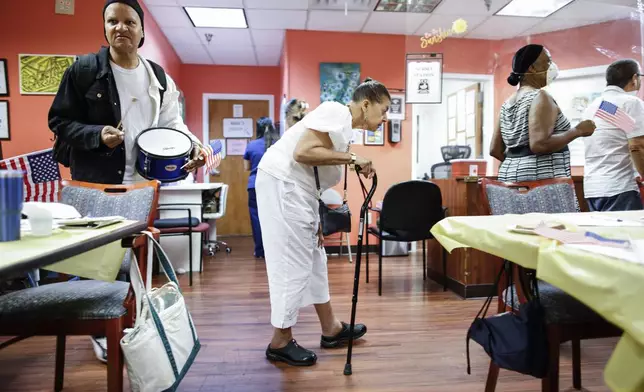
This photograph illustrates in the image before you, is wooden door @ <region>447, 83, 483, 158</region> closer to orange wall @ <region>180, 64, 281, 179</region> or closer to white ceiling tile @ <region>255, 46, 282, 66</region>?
white ceiling tile @ <region>255, 46, 282, 66</region>

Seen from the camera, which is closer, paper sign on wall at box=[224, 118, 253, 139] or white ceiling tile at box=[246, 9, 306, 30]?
white ceiling tile at box=[246, 9, 306, 30]

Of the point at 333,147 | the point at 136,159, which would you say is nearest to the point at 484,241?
the point at 333,147

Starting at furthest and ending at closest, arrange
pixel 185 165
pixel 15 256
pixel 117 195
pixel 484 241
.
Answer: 1. pixel 185 165
2. pixel 117 195
3. pixel 484 241
4. pixel 15 256

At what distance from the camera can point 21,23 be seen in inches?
142

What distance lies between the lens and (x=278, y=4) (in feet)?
13.9

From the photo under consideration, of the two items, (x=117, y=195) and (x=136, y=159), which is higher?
(x=136, y=159)

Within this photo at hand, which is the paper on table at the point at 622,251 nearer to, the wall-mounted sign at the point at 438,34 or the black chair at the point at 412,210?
the black chair at the point at 412,210

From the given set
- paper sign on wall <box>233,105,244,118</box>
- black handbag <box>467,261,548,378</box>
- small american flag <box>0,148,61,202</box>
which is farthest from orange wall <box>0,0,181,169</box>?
black handbag <box>467,261,548,378</box>

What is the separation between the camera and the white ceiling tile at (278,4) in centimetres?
420

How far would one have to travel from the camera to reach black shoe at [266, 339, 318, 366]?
71.0 inches

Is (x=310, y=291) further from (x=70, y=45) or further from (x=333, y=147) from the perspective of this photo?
(x=70, y=45)

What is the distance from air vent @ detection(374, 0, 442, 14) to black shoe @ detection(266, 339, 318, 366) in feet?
12.2

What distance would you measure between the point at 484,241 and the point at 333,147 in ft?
2.77

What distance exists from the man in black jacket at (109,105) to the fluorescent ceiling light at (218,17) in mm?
2925
